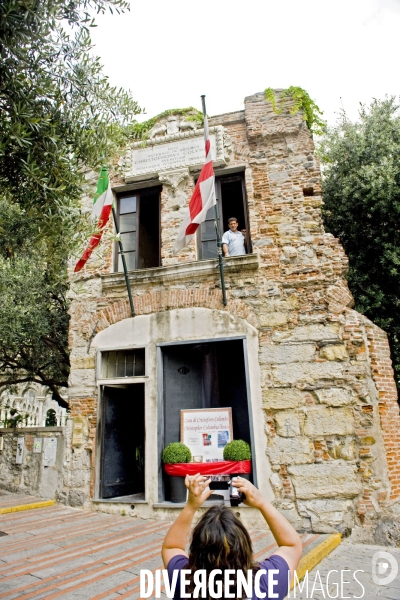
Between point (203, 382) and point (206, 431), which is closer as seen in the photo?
point (206, 431)

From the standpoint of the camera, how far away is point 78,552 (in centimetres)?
489

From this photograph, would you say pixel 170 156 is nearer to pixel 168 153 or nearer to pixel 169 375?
pixel 168 153

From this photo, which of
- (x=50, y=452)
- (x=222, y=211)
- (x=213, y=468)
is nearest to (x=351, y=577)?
(x=213, y=468)

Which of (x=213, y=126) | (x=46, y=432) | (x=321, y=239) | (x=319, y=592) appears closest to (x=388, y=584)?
(x=319, y=592)

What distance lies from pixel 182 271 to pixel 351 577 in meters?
5.19

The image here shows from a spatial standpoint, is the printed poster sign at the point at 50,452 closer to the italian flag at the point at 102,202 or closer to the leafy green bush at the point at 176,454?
the leafy green bush at the point at 176,454

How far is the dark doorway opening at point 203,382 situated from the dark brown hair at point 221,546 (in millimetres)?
5421

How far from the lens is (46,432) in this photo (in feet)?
26.1

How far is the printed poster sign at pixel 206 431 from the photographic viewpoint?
6.83 meters

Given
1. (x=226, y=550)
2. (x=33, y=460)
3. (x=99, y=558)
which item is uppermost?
(x=226, y=550)

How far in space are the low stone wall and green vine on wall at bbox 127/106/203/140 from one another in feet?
20.4

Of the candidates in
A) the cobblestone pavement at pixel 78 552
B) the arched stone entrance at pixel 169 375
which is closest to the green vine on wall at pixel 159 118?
the arched stone entrance at pixel 169 375

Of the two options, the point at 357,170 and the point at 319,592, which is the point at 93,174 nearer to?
the point at 357,170

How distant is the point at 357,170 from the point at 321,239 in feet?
10.4
